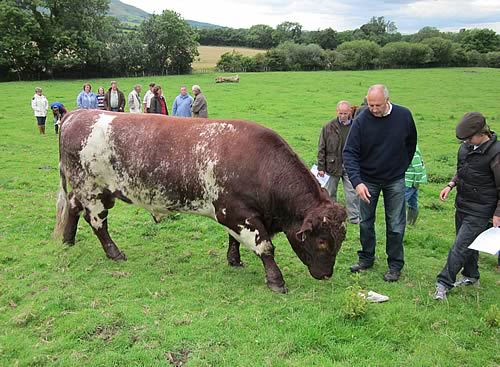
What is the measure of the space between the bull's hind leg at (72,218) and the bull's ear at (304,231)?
3702mm

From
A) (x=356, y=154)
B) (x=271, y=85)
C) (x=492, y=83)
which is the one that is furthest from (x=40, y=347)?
(x=492, y=83)

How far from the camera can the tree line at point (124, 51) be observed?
152 ft

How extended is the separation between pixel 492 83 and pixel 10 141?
39106 millimetres

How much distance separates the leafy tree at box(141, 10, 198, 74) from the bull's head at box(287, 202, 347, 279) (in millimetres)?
51009

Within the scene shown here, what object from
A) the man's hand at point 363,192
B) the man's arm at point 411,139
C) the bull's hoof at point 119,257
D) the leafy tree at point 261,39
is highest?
the leafy tree at point 261,39

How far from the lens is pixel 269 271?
20.0 ft

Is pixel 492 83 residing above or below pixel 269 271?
above

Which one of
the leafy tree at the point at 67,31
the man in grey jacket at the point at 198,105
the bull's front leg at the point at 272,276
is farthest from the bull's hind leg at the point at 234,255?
the leafy tree at the point at 67,31

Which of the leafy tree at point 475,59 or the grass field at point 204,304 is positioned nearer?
the grass field at point 204,304

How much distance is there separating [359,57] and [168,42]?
2741cm

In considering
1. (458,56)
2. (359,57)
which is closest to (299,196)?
(359,57)

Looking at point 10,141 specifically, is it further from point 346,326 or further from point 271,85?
point 271,85

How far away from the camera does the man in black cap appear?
524 cm

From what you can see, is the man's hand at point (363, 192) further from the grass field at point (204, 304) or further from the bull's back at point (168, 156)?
the grass field at point (204, 304)
